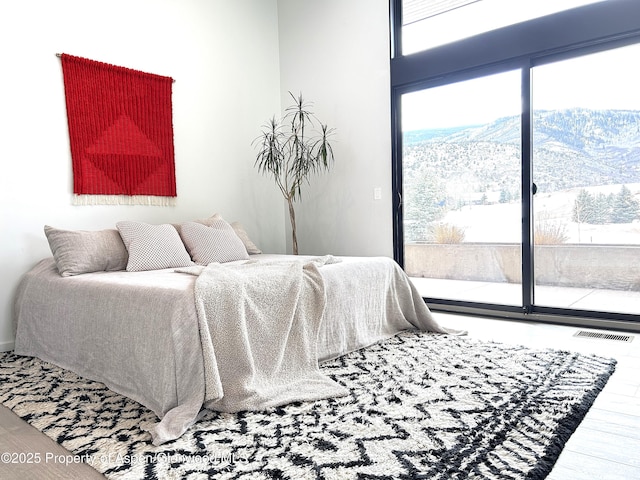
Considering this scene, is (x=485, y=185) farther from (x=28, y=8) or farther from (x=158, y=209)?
(x=28, y=8)

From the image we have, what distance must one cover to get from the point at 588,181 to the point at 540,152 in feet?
1.36

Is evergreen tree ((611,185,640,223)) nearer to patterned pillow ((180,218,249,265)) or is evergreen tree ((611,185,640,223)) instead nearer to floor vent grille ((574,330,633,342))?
floor vent grille ((574,330,633,342))

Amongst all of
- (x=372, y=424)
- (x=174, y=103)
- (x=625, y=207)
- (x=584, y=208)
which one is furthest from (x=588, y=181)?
(x=174, y=103)

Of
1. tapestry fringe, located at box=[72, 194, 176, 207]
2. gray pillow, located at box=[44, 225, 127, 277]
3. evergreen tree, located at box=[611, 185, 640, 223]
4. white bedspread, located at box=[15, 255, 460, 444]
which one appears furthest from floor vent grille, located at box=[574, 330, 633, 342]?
tapestry fringe, located at box=[72, 194, 176, 207]

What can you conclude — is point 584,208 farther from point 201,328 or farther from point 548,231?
point 201,328

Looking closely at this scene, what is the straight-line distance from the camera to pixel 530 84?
12.0ft

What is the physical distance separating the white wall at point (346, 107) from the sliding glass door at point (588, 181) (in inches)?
54.4

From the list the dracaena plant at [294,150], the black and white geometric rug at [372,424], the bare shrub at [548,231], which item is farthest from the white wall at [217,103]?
the black and white geometric rug at [372,424]

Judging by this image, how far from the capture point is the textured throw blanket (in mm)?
2057

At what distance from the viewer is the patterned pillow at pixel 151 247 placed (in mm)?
3194

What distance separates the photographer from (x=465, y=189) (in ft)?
13.5

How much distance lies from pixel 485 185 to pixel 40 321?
348 centimetres

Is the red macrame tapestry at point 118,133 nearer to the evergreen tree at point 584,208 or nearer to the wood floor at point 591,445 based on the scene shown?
the wood floor at point 591,445

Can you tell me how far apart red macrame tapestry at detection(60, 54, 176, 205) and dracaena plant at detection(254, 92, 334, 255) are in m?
1.06
